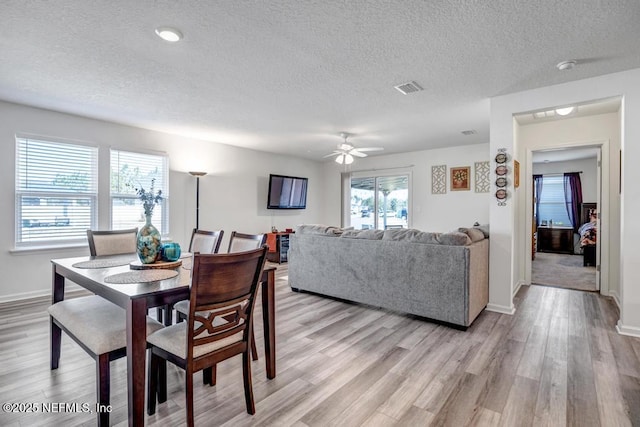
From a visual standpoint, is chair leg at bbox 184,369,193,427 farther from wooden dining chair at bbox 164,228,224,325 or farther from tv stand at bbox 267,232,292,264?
tv stand at bbox 267,232,292,264

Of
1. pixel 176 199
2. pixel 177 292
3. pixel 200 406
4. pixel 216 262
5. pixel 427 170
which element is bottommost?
pixel 200 406

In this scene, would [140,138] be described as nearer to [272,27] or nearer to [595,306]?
[272,27]

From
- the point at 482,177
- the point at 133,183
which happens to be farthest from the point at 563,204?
the point at 133,183

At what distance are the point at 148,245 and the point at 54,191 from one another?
310cm

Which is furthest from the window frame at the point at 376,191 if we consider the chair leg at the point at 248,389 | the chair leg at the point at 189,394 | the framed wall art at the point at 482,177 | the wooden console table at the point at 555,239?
the chair leg at the point at 189,394

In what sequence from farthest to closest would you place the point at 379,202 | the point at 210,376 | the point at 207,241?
the point at 379,202 → the point at 207,241 → the point at 210,376

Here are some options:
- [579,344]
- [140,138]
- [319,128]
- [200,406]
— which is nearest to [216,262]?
[200,406]

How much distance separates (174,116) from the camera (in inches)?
170

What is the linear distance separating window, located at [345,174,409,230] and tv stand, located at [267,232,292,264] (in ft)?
6.84

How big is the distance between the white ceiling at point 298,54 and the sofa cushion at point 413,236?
154 cm

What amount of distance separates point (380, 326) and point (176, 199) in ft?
13.4

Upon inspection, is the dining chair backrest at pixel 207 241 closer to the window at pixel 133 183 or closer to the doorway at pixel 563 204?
the window at pixel 133 183

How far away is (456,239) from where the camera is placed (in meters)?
3.02

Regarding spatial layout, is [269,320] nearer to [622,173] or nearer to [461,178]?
[622,173]
